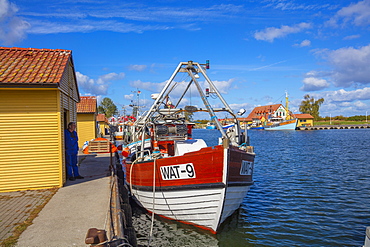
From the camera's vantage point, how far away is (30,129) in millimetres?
9203

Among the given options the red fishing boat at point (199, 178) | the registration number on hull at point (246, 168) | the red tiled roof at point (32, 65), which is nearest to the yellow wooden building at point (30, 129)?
the red tiled roof at point (32, 65)

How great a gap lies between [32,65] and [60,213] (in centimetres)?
552

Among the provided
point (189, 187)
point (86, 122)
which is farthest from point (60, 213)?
point (86, 122)

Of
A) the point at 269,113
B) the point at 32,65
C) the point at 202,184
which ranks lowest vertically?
the point at 202,184

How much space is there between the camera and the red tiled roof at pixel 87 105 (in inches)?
1006

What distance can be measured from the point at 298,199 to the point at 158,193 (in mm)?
6735

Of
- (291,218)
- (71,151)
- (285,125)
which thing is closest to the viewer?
(291,218)

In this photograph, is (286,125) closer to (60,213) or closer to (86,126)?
(86,126)

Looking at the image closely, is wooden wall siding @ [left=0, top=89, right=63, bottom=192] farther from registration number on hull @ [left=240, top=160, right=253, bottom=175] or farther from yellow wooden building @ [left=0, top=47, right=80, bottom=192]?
registration number on hull @ [left=240, top=160, right=253, bottom=175]

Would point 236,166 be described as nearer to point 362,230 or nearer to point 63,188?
point 362,230

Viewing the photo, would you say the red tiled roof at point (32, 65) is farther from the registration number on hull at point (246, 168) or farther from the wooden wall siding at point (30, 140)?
the registration number on hull at point (246, 168)

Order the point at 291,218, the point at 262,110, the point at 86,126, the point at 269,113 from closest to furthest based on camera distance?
the point at 291,218 < the point at 86,126 < the point at 269,113 < the point at 262,110

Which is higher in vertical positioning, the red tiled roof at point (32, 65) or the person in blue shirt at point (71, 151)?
the red tiled roof at point (32, 65)

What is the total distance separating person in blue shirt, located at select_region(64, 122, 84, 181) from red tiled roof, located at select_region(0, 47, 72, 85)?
196cm
